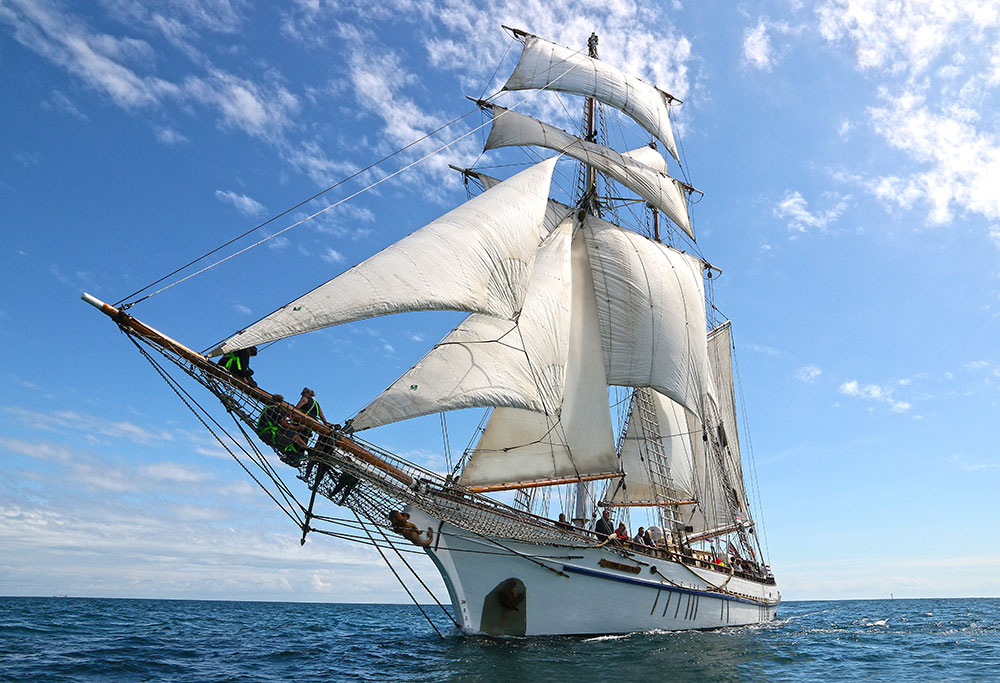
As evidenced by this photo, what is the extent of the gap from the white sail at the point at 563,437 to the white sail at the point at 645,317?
63.8 inches

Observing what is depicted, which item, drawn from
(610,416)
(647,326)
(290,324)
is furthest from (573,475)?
(290,324)

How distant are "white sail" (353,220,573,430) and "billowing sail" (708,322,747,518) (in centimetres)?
1897

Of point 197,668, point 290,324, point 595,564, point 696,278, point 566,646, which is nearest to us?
point 290,324

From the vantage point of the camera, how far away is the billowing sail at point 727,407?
3841cm

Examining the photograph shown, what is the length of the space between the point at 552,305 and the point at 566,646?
1111cm

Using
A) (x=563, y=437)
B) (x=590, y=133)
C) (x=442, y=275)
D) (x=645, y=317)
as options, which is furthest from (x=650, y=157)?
(x=442, y=275)

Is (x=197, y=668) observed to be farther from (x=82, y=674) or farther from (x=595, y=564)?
(x=595, y=564)

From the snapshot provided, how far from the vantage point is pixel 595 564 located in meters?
19.4

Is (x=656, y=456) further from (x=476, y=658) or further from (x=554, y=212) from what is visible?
(x=476, y=658)

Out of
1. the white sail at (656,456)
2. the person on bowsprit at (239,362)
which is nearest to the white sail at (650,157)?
the white sail at (656,456)

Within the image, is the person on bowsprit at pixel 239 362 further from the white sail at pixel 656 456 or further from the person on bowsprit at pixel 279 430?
the white sail at pixel 656 456

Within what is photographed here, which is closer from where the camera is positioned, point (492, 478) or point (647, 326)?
point (492, 478)

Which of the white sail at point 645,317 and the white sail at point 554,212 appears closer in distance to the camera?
the white sail at point 645,317

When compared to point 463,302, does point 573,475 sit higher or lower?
lower
